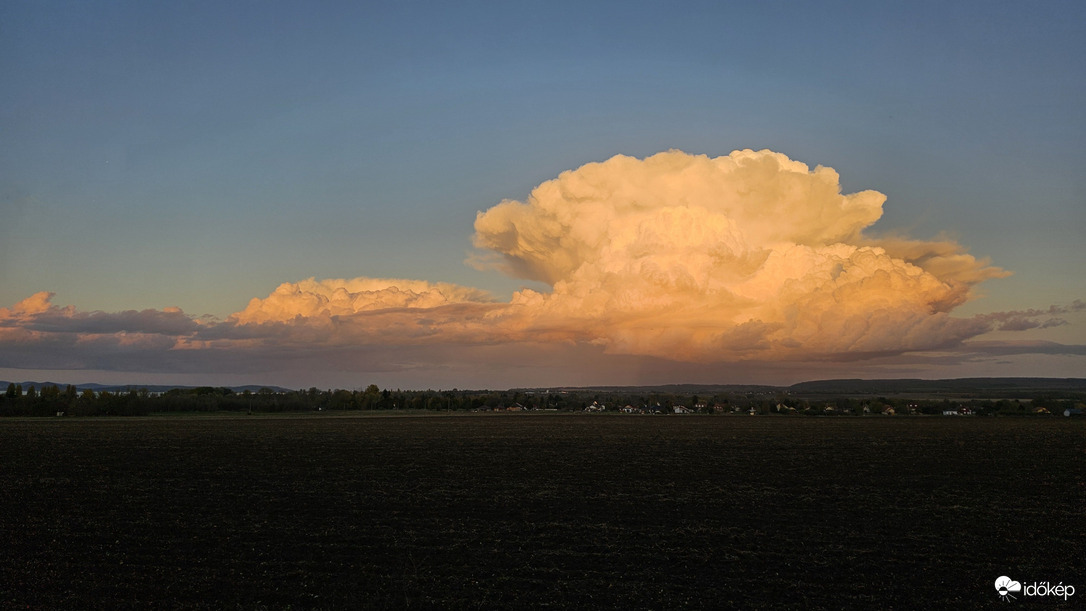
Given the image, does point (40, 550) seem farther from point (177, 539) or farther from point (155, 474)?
point (155, 474)

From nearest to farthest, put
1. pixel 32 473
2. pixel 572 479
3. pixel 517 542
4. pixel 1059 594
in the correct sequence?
pixel 1059 594, pixel 517 542, pixel 572 479, pixel 32 473

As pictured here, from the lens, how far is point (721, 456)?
147ft

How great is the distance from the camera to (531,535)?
1911 cm

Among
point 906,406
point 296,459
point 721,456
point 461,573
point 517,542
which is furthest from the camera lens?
point 906,406

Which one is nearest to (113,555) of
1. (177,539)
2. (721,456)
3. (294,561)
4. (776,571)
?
(177,539)

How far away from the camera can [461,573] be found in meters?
15.3

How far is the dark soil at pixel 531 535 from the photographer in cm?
1398

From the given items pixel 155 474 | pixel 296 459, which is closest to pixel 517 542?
pixel 155 474

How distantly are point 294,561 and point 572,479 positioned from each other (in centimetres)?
1706

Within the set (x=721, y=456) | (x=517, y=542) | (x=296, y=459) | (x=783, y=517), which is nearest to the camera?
(x=517, y=542)

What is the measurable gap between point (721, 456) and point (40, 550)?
1444 inches

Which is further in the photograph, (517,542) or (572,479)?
(572,479)

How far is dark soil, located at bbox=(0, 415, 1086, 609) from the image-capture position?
1398 cm

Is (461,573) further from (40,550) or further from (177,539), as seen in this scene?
(40,550)
